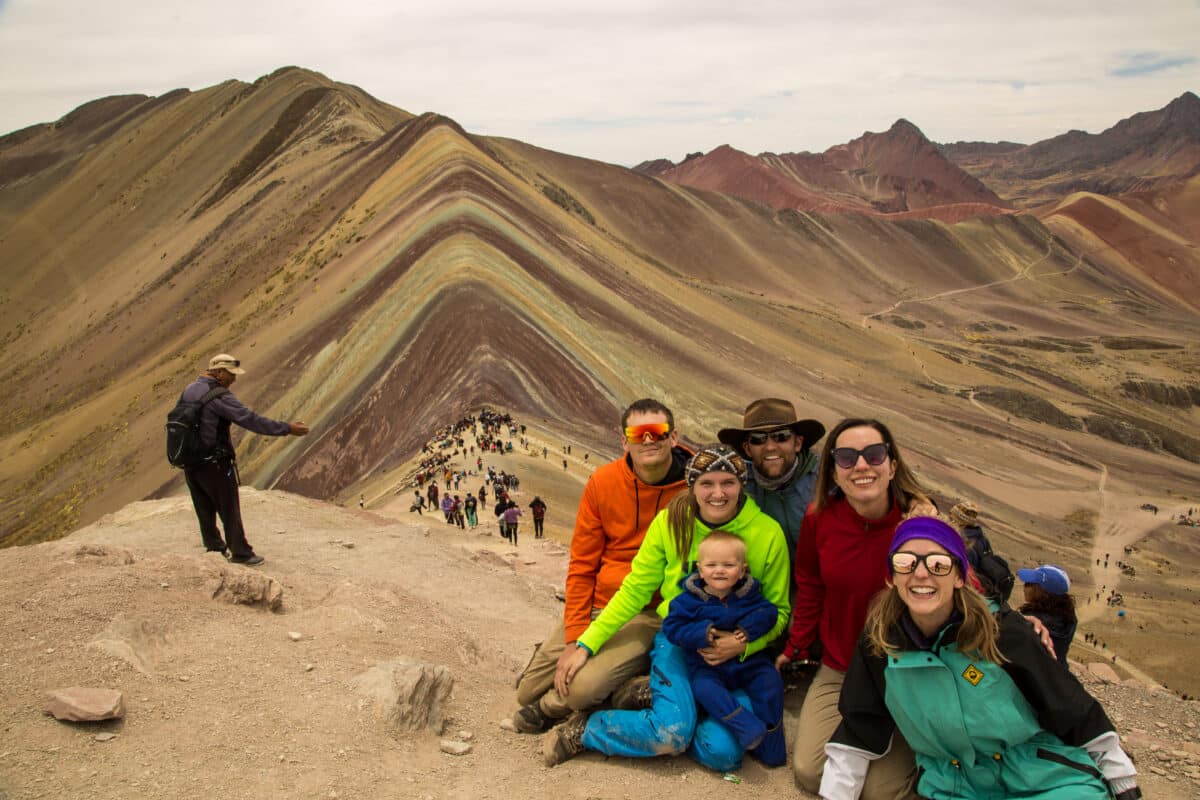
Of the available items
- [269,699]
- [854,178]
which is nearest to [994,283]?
[854,178]

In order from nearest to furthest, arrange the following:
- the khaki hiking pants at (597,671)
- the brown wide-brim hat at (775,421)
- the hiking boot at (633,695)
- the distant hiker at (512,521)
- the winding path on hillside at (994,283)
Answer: the hiking boot at (633,695), the khaki hiking pants at (597,671), the brown wide-brim hat at (775,421), the distant hiker at (512,521), the winding path on hillside at (994,283)

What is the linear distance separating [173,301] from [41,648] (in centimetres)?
4808

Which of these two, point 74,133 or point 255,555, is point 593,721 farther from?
point 74,133

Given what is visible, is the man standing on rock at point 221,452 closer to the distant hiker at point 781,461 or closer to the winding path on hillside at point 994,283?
the distant hiker at point 781,461

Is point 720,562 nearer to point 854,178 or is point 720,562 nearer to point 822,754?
point 822,754

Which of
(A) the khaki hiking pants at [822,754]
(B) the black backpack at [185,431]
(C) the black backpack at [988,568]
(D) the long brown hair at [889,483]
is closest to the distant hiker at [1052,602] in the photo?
(C) the black backpack at [988,568]

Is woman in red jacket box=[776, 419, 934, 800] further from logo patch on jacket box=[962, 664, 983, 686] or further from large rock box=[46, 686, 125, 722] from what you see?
large rock box=[46, 686, 125, 722]

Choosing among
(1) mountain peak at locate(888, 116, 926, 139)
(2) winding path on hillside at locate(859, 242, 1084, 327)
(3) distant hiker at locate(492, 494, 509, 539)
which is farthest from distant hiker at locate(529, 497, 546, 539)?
(1) mountain peak at locate(888, 116, 926, 139)

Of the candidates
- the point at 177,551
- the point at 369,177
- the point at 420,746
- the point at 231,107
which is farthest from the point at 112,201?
the point at 420,746

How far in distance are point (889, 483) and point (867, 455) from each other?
0.24 meters

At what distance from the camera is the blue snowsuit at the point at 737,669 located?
4.54 meters

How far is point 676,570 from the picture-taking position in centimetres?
475

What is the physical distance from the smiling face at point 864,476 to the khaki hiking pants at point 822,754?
0.89m

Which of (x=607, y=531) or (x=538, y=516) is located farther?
(x=538, y=516)
